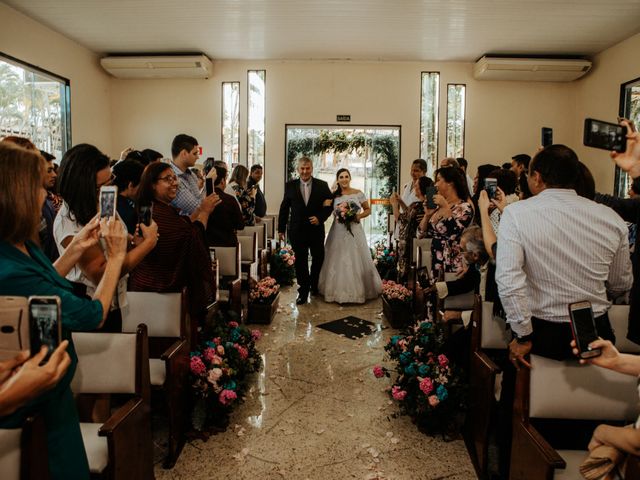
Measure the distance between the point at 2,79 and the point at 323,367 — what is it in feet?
18.9

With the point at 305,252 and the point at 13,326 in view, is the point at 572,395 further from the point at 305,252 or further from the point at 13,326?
the point at 305,252

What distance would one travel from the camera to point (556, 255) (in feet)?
6.79

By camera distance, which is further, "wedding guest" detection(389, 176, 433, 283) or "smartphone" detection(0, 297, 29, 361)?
"wedding guest" detection(389, 176, 433, 283)

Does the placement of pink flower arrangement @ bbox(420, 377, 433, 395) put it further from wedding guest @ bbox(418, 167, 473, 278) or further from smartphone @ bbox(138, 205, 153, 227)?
smartphone @ bbox(138, 205, 153, 227)

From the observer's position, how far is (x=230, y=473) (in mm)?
2678

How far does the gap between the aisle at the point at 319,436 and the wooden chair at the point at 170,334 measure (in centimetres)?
19

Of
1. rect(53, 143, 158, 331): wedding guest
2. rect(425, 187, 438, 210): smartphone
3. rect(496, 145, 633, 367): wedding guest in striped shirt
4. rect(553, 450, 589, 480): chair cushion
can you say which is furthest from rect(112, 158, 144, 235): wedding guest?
rect(425, 187, 438, 210): smartphone

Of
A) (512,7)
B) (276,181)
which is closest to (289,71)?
(276,181)

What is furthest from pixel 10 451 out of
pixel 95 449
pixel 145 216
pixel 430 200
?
pixel 430 200

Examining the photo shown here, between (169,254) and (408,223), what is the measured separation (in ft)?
11.7

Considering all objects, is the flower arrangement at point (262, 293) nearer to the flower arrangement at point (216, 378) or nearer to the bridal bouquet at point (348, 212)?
the bridal bouquet at point (348, 212)

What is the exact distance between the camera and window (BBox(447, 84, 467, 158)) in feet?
30.2

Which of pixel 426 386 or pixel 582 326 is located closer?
pixel 582 326

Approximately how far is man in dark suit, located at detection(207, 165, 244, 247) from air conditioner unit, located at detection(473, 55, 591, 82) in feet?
19.1
